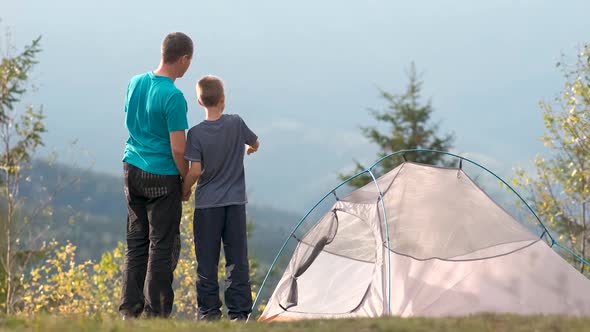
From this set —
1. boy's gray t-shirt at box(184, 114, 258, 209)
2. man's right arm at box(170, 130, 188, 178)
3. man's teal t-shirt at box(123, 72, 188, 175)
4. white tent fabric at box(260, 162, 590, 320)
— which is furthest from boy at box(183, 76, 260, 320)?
white tent fabric at box(260, 162, 590, 320)

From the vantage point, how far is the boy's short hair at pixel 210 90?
23.1ft

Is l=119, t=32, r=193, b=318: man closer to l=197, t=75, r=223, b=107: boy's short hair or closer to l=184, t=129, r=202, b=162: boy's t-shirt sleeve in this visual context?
l=184, t=129, r=202, b=162: boy's t-shirt sleeve

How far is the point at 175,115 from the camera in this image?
22.0 ft

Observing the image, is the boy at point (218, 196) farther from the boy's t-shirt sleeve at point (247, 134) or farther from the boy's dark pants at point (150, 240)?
the boy's dark pants at point (150, 240)

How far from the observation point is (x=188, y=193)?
7066 millimetres

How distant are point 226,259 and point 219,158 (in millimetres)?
859

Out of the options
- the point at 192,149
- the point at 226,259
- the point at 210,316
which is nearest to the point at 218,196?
the point at 192,149

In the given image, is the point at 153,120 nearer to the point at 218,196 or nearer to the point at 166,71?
the point at 166,71

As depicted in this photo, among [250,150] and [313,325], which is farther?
[250,150]

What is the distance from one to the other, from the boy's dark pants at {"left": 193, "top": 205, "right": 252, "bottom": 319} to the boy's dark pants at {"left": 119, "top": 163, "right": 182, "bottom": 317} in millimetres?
235

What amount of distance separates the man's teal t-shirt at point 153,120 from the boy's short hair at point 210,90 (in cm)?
27

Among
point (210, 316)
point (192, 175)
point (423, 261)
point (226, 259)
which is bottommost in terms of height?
point (210, 316)

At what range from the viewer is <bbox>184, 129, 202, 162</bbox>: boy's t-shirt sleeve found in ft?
22.8

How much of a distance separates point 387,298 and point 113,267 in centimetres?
1066
